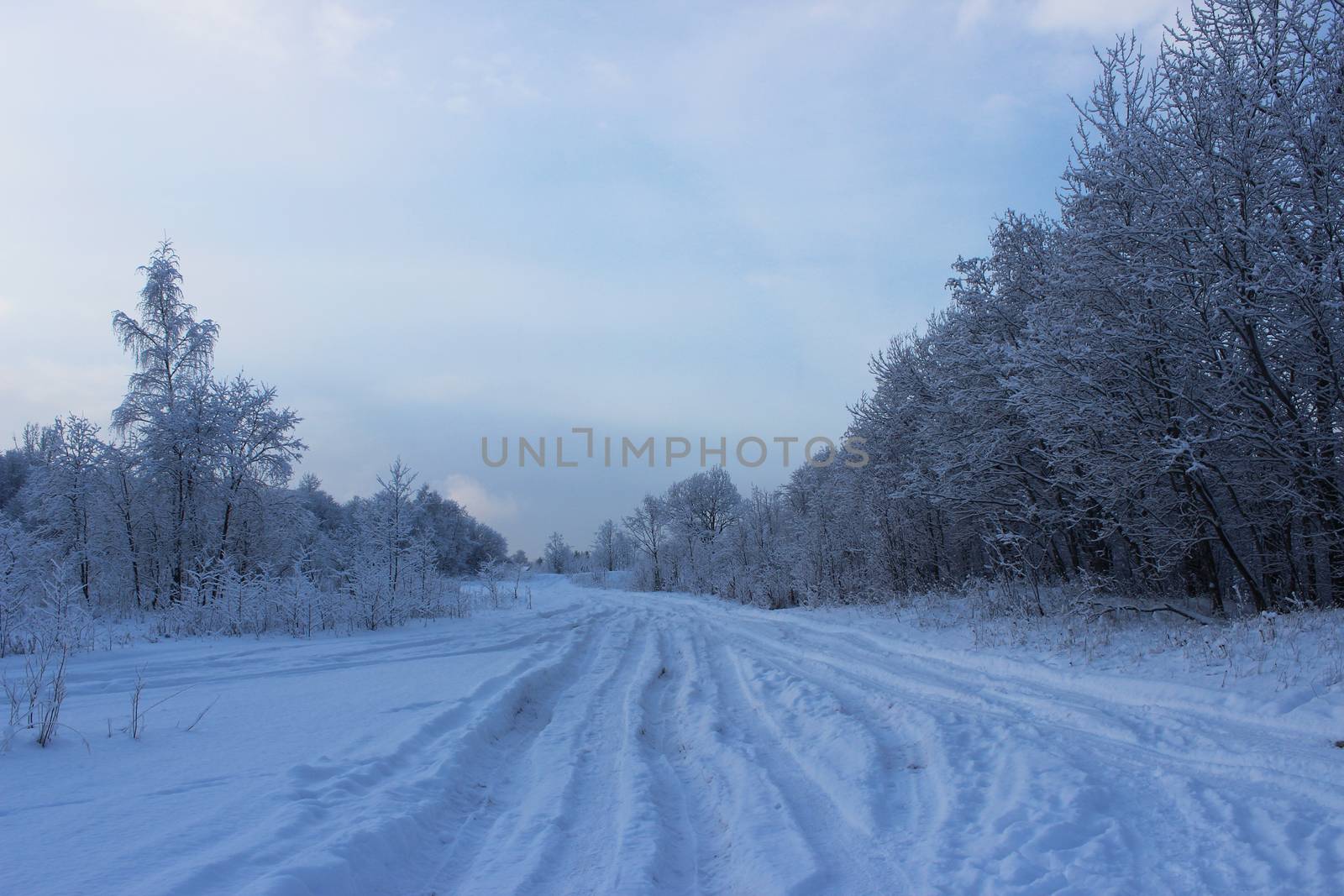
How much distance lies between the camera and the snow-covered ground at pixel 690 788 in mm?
3150

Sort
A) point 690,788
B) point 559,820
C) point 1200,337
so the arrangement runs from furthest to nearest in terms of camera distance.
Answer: point 1200,337
point 690,788
point 559,820

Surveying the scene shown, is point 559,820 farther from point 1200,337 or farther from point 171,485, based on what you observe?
point 171,485

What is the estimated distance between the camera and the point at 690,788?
4.71 meters

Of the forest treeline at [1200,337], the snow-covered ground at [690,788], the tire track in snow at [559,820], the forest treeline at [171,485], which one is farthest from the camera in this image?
the forest treeline at [171,485]

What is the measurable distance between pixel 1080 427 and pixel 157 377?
88.4 ft

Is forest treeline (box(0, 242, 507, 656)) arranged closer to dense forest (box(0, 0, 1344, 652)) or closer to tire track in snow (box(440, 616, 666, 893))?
dense forest (box(0, 0, 1344, 652))

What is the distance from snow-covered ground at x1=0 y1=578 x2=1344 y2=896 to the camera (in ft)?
10.3

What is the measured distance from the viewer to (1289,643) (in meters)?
6.57

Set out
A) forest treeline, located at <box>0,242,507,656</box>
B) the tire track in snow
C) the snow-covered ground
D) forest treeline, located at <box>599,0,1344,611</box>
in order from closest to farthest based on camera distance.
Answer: the snow-covered ground < the tire track in snow < forest treeline, located at <box>599,0,1344,611</box> < forest treeline, located at <box>0,242,507,656</box>

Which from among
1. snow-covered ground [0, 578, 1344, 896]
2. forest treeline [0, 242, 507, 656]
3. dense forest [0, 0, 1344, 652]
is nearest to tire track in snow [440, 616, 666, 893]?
snow-covered ground [0, 578, 1344, 896]

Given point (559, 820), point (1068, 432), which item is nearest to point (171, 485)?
point (559, 820)

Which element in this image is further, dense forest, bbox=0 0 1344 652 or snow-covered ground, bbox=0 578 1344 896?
dense forest, bbox=0 0 1344 652

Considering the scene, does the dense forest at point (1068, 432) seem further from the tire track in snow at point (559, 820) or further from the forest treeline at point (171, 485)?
the tire track in snow at point (559, 820)

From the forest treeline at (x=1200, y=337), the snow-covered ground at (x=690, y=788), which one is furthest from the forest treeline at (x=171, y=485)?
the forest treeline at (x=1200, y=337)
